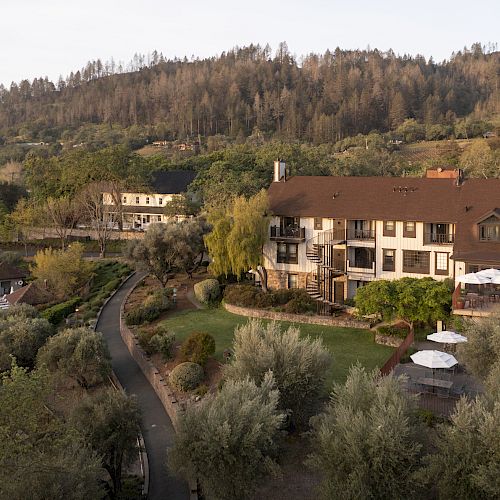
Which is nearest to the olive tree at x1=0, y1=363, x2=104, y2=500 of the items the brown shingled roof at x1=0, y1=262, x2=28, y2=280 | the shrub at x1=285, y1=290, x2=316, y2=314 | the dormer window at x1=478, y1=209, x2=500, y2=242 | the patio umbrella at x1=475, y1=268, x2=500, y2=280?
the shrub at x1=285, y1=290, x2=316, y2=314

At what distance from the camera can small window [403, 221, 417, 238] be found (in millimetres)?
36906

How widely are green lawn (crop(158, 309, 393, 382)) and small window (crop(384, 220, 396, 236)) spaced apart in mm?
7470

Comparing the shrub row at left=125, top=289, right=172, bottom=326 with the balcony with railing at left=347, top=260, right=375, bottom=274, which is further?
the balcony with railing at left=347, top=260, right=375, bottom=274

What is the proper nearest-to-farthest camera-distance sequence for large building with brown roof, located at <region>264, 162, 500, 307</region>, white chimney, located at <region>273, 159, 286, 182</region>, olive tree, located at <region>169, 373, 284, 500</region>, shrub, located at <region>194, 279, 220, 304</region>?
olive tree, located at <region>169, 373, 284, 500</region>
large building with brown roof, located at <region>264, 162, 500, 307</region>
shrub, located at <region>194, 279, 220, 304</region>
white chimney, located at <region>273, 159, 286, 182</region>

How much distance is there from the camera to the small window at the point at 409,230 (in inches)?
1453

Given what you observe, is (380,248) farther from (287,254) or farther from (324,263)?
(287,254)

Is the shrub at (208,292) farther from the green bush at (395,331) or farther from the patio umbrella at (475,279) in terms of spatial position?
the patio umbrella at (475,279)

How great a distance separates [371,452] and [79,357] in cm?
1652

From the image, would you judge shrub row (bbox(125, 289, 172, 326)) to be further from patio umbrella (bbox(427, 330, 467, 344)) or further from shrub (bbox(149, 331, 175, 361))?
patio umbrella (bbox(427, 330, 467, 344))

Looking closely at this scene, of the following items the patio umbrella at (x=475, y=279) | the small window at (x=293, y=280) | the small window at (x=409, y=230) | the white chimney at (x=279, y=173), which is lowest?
the small window at (x=293, y=280)

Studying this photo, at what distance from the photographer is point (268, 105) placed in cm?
15888

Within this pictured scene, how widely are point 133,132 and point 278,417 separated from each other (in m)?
149

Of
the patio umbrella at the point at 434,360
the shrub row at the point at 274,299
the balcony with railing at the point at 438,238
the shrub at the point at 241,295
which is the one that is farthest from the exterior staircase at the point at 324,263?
the patio umbrella at the point at 434,360

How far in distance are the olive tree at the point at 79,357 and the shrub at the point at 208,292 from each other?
11763 mm
